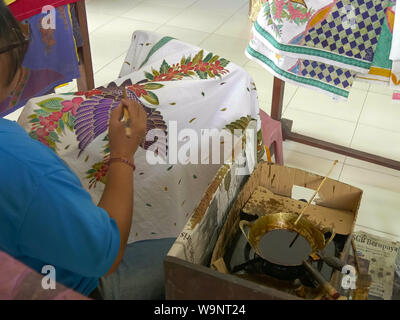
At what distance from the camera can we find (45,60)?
7.49ft

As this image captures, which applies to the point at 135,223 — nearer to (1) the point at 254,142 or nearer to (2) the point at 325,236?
(1) the point at 254,142

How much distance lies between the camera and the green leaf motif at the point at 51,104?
1521 mm

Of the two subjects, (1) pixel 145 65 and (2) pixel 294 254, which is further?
(1) pixel 145 65

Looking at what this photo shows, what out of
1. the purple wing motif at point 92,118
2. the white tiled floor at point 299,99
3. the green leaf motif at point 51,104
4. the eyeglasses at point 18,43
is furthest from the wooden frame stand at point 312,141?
the eyeglasses at point 18,43

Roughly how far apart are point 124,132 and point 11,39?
353 millimetres

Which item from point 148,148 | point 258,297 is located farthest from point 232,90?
point 258,297

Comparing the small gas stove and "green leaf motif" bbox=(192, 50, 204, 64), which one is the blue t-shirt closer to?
the small gas stove

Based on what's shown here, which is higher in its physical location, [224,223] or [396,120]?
[224,223]

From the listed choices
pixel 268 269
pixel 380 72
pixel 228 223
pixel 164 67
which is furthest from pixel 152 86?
pixel 380 72

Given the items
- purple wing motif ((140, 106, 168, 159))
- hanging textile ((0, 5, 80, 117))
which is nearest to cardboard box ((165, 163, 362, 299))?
purple wing motif ((140, 106, 168, 159))

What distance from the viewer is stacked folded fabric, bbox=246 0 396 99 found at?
201cm

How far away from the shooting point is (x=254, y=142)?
145 cm

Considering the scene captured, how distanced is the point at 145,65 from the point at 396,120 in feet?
7.18

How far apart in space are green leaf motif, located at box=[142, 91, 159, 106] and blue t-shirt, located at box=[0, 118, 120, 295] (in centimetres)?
63
